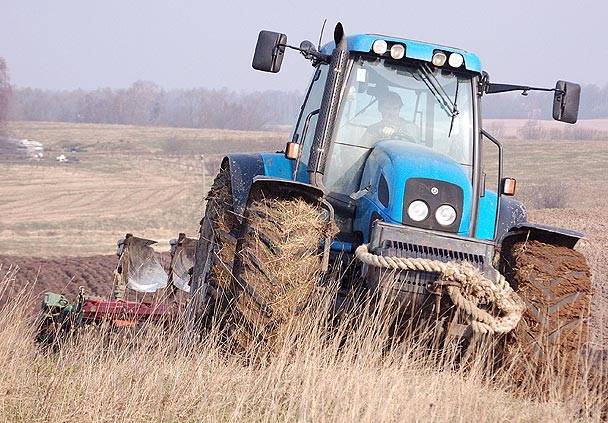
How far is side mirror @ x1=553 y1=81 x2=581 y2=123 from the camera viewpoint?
6.77 meters

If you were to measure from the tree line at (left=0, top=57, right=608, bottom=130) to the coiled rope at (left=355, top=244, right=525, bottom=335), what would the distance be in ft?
235

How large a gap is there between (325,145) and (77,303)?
9.46 feet

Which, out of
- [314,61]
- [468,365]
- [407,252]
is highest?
[314,61]

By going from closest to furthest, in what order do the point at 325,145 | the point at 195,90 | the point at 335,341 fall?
the point at 335,341, the point at 325,145, the point at 195,90

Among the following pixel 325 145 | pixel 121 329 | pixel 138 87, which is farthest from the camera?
pixel 138 87

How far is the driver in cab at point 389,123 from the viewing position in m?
6.81

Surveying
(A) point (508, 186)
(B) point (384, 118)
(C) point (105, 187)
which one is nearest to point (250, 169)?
(B) point (384, 118)

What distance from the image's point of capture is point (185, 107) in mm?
98250

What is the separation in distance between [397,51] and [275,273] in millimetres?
2109

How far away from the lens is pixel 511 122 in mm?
71750

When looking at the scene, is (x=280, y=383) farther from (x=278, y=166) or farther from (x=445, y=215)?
(x=278, y=166)

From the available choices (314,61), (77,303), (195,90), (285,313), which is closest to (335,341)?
(285,313)

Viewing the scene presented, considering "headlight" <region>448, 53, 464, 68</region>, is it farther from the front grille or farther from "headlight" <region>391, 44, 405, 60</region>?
the front grille

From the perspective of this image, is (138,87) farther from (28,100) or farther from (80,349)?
(80,349)
